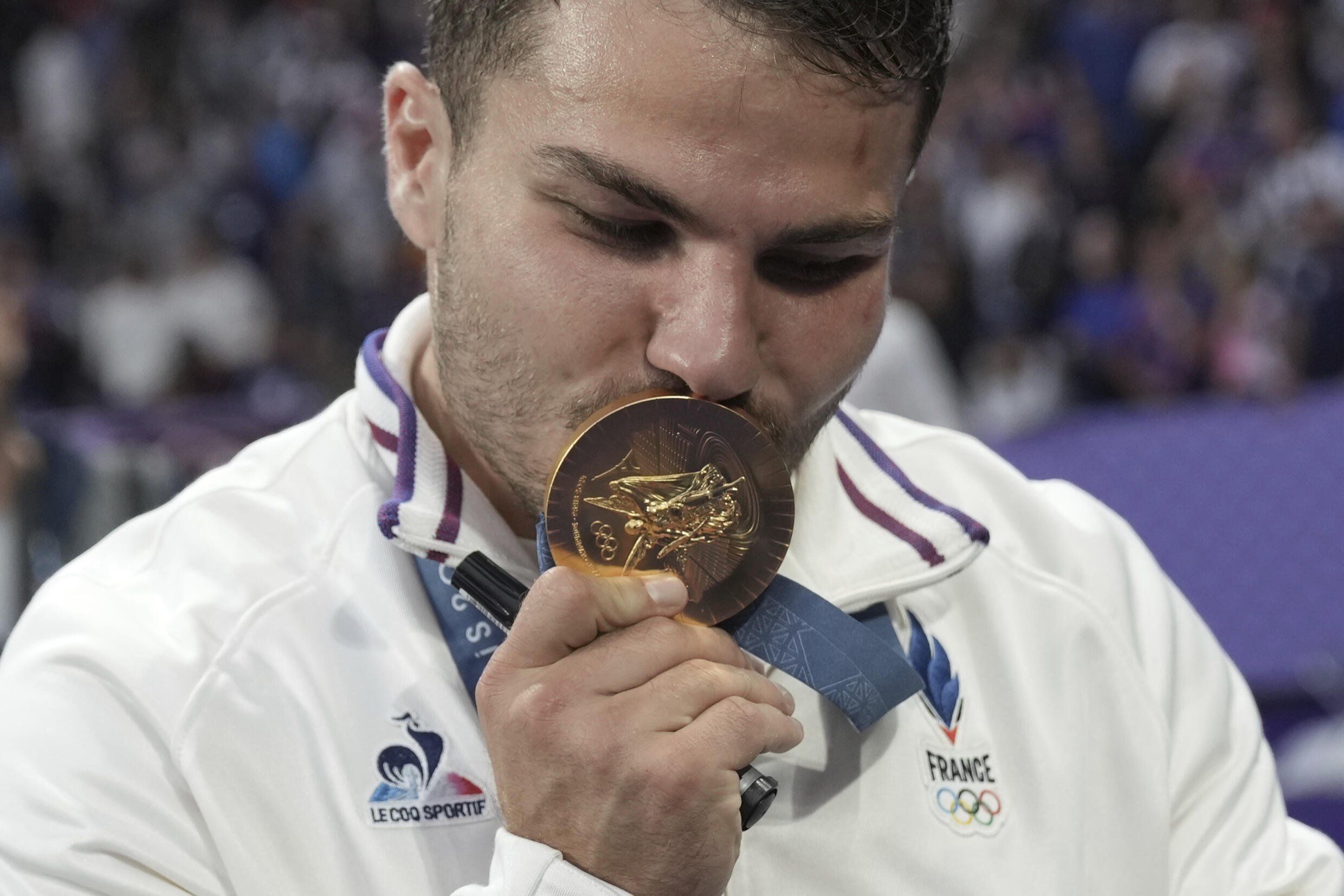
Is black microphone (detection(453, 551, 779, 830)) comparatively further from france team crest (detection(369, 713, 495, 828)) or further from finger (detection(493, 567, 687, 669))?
france team crest (detection(369, 713, 495, 828))

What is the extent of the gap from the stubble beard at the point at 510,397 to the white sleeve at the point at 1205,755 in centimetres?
61

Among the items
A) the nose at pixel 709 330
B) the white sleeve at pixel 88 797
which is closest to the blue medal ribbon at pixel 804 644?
the nose at pixel 709 330

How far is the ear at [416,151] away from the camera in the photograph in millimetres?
1784

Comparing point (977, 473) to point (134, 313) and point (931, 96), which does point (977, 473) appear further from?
point (134, 313)

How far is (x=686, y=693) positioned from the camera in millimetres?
1397

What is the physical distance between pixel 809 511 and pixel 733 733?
60 cm

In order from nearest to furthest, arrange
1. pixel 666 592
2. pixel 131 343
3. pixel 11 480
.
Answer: pixel 666 592 → pixel 11 480 → pixel 131 343

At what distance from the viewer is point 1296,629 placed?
4.49m

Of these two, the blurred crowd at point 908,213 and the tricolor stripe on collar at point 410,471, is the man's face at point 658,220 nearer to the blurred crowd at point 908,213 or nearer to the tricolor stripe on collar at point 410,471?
the tricolor stripe on collar at point 410,471

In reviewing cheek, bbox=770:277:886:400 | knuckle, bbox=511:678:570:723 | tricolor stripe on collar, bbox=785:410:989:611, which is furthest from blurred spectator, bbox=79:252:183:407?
knuckle, bbox=511:678:570:723

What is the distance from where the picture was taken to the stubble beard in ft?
5.20

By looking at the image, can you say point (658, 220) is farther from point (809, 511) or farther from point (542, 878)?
point (542, 878)

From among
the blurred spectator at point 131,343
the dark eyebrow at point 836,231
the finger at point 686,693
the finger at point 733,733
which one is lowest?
the blurred spectator at point 131,343

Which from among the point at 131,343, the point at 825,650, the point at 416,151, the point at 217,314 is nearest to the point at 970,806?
the point at 825,650
